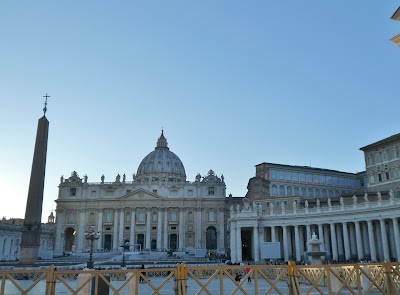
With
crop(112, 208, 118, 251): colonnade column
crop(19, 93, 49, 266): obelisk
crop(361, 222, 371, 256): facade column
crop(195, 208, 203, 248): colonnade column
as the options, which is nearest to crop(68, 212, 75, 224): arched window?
crop(112, 208, 118, 251): colonnade column

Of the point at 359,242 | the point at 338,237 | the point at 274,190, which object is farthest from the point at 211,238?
Answer: the point at 359,242

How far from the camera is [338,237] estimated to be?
51.7m

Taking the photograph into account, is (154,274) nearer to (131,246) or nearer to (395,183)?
(395,183)

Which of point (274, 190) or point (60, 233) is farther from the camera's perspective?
point (60, 233)

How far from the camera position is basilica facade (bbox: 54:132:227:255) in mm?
97500

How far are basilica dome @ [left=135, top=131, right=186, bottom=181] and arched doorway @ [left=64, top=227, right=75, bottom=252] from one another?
88.8 feet

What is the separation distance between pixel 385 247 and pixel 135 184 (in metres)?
68.8

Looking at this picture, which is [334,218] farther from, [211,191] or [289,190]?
[211,191]

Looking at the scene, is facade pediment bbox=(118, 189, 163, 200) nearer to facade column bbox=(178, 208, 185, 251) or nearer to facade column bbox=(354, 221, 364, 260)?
facade column bbox=(178, 208, 185, 251)

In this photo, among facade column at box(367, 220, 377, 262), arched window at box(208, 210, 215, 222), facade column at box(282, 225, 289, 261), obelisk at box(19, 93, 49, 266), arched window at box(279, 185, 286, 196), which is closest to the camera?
obelisk at box(19, 93, 49, 266)

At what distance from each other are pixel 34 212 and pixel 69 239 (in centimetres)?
8308

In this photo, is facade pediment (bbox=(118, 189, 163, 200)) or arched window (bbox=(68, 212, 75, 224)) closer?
facade pediment (bbox=(118, 189, 163, 200))

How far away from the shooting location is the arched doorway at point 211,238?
10250cm

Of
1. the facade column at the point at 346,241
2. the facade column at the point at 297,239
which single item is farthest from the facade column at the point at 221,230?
the facade column at the point at 346,241
